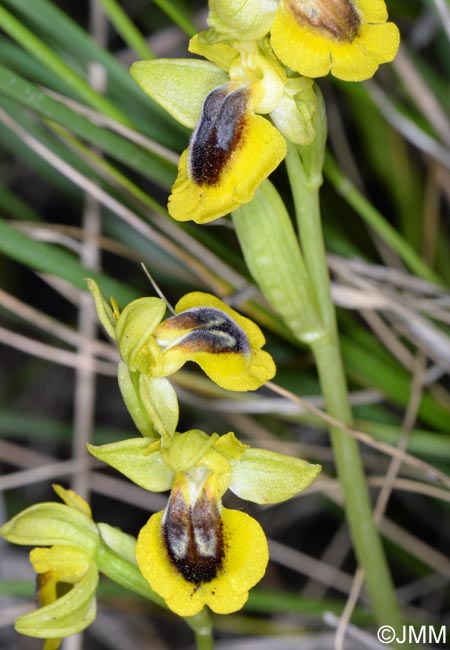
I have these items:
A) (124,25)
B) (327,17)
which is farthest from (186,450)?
(124,25)

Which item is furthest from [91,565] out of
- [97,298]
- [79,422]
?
[79,422]

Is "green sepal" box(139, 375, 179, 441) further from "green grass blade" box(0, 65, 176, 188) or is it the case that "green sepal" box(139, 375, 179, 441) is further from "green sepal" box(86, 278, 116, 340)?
"green grass blade" box(0, 65, 176, 188)

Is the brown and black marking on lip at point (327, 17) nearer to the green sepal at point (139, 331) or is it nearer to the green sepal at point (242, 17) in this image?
the green sepal at point (242, 17)

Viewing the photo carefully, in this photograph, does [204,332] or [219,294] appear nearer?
[204,332]

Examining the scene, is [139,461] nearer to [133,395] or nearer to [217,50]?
[133,395]

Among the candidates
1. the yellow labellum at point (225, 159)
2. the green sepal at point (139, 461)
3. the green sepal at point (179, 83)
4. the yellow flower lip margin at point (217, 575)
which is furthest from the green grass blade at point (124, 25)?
the yellow flower lip margin at point (217, 575)

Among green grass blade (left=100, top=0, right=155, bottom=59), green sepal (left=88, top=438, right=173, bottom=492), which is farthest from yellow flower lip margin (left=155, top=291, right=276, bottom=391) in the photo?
green grass blade (left=100, top=0, right=155, bottom=59)

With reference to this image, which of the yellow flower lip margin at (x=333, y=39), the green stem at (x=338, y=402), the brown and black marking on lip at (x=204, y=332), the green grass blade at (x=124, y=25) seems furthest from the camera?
the green grass blade at (x=124, y=25)

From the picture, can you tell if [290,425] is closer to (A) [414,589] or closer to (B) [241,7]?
(A) [414,589]
